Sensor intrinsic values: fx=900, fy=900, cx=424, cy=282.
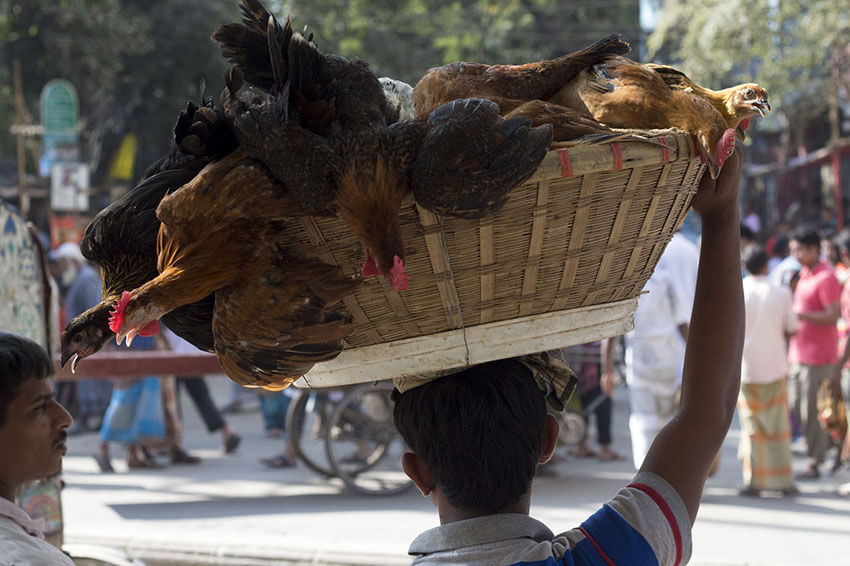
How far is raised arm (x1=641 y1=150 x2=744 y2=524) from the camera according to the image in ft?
5.08

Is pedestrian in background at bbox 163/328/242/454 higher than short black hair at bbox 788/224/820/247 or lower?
lower

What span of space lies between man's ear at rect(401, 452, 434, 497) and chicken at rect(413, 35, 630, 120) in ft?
2.06

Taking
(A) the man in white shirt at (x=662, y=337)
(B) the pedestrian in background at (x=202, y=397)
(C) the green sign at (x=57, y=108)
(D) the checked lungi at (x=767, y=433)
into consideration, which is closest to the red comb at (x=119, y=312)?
(A) the man in white shirt at (x=662, y=337)

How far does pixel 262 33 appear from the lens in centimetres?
163

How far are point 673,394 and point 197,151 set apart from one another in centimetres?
485

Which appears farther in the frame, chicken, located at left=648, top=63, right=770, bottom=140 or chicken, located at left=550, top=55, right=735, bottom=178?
chicken, located at left=648, top=63, right=770, bottom=140

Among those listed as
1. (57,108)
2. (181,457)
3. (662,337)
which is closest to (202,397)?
(181,457)

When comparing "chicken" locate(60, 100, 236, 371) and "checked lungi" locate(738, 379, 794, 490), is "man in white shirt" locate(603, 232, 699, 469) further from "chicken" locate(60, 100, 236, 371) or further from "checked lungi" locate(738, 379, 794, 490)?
"chicken" locate(60, 100, 236, 371)

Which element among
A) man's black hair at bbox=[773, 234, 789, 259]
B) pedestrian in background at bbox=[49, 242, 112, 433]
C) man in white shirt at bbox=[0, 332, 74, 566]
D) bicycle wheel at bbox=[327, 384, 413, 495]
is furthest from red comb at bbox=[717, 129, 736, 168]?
man's black hair at bbox=[773, 234, 789, 259]

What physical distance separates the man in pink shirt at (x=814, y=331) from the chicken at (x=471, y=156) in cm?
612

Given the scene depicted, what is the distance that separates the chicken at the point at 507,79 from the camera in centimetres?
168

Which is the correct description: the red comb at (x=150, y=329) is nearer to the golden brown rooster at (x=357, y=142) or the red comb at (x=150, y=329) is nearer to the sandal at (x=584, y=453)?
the golden brown rooster at (x=357, y=142)

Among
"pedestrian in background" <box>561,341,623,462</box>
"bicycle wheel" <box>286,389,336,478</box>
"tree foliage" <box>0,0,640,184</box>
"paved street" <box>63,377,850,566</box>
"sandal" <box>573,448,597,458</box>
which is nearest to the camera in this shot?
"paved street" <box>63,377,850,566</box>

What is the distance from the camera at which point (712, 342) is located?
162 centimetres
